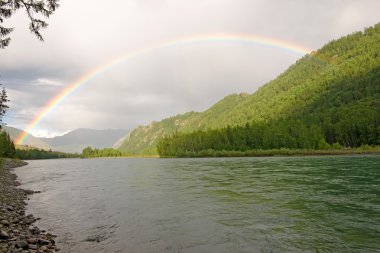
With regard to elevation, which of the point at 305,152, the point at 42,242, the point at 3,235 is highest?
the point at 305,152

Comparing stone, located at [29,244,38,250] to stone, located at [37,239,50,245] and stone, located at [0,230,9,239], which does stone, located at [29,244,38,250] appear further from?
stone, located at [0,230,9,239]

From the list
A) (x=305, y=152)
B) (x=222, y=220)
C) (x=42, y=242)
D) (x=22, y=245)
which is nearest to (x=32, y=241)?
(x=42, y=242)

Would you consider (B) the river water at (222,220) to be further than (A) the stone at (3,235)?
Yes

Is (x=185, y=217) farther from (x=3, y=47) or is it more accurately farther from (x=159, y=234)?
(x=3, y=47)

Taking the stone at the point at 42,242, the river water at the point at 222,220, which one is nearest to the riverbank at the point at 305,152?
the river water at the point at 222,220

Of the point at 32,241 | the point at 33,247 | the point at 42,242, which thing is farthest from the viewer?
the point at 42,242

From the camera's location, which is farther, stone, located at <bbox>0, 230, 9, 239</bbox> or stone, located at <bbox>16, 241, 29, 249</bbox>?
stone, located at <bbox>0, 230, 9, 239</bbox>

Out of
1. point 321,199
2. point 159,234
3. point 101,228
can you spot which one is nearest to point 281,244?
point 159,234

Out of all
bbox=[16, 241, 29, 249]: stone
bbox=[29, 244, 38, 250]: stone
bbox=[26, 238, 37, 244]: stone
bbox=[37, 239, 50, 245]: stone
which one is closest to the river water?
bbox=[37, 239, 50, 245]: stone

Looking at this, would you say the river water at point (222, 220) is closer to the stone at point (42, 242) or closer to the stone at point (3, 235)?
the stone at point (42, 242)

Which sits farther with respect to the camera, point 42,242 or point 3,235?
point 42,242

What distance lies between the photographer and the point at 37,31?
15469 millimetres

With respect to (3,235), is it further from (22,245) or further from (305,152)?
(305,152)

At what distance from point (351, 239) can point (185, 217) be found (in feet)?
40.8
